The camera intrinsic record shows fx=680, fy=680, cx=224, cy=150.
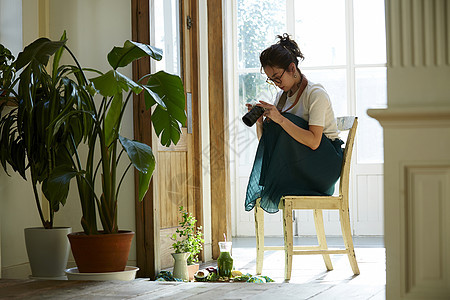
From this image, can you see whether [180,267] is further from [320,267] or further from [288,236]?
[320,267]

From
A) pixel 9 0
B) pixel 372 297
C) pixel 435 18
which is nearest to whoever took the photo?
pixel 435 18

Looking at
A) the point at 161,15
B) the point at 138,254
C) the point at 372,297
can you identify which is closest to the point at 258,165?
the point at 138,254

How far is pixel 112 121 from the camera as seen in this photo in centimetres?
312

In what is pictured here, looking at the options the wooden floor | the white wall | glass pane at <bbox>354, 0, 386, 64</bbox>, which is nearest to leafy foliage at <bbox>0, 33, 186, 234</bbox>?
the wooden floor

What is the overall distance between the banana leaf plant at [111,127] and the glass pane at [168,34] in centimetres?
86

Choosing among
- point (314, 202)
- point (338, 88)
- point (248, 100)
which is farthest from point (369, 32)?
point (314, 202)

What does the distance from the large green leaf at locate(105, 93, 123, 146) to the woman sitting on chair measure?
869mm

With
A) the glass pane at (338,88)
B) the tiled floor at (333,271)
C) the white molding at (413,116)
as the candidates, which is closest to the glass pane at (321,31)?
the glass pane at (338,88)

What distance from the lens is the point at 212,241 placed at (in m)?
4.74

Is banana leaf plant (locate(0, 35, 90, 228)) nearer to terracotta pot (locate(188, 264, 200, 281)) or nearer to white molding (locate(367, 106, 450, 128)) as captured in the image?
terracotta pot (locate(188, 264, 200, 281))

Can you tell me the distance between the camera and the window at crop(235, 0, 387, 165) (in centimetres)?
612

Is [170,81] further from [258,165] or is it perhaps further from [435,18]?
[435,18]

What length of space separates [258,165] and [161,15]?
1.10 meters

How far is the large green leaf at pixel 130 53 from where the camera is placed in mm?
3049
